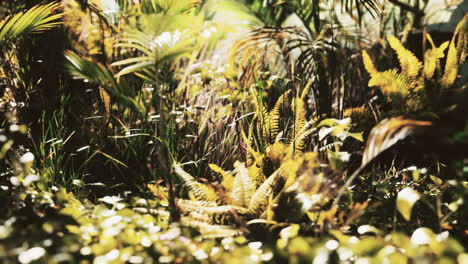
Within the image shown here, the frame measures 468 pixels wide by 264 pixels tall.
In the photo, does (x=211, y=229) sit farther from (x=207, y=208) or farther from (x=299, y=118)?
(x=299, y=118)

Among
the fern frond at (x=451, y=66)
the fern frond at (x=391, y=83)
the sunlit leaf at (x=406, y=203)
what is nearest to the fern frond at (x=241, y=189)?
the sunlit leaf at (x=406, y=203)

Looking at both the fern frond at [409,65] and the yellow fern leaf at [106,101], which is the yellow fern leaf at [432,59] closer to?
the fern frond at [409,65]

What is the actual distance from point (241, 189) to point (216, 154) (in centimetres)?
76

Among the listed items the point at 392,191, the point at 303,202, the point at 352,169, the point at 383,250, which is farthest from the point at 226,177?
the point at 352,169

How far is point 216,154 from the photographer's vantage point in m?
2.28

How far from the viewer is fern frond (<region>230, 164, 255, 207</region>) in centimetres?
153

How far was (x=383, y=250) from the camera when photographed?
3.78 ft


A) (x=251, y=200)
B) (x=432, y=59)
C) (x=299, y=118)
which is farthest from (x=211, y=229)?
(x=432, y=59)

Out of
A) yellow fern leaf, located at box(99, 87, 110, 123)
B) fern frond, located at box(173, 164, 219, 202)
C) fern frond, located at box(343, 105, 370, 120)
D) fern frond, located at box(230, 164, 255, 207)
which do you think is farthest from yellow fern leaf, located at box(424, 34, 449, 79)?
yellow fern leaf, located at box(99, 87, 110, 123)

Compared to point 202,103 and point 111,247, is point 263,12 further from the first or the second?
point 111,247

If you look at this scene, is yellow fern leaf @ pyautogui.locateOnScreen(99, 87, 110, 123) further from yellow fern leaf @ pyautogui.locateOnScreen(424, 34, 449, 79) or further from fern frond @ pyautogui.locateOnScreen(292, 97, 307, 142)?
yellow fern leaf @ pyautogui.locateOnScreen(424, 34, 449, 79)

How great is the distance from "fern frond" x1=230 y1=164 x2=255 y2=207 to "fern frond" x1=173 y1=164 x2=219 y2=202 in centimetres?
8

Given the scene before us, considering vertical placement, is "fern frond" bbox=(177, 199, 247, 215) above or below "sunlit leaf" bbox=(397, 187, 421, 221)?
below

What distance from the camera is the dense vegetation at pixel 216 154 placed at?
4.15 ft
